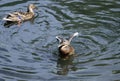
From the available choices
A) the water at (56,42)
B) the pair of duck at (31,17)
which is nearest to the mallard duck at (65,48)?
the pair of duck at (31,17)

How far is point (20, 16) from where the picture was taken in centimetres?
1438

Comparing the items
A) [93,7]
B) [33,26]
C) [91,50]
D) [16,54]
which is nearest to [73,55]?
[91,50]

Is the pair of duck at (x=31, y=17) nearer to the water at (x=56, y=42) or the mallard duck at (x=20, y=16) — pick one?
the mallard duck at (x=20, y=16)

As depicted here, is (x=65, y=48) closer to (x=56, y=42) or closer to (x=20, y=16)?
(x=56, y=42)

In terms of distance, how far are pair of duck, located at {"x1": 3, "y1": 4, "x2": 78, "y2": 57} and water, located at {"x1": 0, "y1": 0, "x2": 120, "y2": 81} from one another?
0.68 ft

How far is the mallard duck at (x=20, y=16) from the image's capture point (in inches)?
558

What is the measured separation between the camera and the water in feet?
34.7

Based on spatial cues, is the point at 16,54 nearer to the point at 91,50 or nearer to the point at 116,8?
the point at 91,50

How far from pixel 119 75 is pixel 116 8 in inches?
192

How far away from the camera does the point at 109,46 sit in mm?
11781

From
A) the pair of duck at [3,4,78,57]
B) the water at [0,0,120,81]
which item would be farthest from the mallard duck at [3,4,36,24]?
the water at [0,0,120,81]

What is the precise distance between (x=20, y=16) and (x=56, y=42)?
2.49 metres

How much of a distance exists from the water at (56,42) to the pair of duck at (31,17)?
0.21 metres

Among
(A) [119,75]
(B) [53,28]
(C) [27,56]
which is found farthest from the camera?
(B) [53,28]
